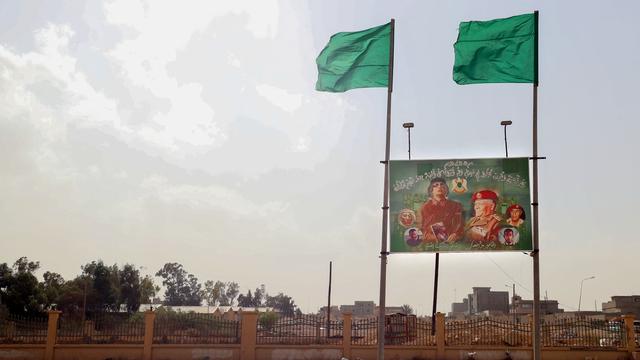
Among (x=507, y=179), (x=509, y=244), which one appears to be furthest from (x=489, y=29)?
(x=509, y=244)

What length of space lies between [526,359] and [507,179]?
482 inches

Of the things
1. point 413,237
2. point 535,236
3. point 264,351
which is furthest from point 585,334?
point 535,236

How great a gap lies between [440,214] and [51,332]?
18.1 metres

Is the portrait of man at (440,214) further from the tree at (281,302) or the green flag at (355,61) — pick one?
the tree at (281,302)

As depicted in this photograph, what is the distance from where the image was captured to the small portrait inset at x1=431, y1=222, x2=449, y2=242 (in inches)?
696

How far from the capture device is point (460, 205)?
17516 mm

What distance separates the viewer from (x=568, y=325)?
87.1ft

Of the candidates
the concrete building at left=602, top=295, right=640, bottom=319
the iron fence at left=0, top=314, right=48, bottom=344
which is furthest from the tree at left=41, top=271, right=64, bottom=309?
the concrete building at left=602, top=295, right=640, bottom=319

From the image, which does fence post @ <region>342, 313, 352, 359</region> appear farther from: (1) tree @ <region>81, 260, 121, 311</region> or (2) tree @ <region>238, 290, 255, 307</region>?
(2) tree @ <region>238, 290, 255, 307</region>

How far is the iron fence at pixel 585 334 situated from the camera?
87.1ft

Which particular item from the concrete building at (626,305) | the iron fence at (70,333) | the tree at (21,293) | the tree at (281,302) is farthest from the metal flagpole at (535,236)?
the tree at (281,302)

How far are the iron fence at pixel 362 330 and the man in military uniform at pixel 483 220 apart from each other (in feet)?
36.5

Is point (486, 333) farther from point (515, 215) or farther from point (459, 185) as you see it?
point (459, 185)

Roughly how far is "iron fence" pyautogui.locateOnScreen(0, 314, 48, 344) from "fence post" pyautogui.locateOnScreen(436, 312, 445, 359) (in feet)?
54.4
